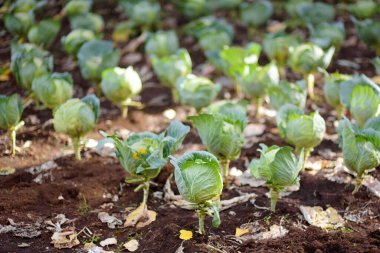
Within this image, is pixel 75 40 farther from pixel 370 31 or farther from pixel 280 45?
pixel 370 31

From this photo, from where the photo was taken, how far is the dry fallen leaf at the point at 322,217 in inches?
130

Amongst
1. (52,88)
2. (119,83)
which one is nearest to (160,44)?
(119,83)

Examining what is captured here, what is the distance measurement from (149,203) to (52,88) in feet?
4.33

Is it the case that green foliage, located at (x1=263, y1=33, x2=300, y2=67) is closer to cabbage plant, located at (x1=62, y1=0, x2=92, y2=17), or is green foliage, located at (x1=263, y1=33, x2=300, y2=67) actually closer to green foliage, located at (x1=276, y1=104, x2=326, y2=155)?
green foliage, located at (x1=276, y1=104, x2=326, y2=155)

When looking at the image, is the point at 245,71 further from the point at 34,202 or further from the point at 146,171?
the point at 34,202

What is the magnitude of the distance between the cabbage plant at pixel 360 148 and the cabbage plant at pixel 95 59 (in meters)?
2.38

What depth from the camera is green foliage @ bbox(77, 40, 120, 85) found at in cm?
499

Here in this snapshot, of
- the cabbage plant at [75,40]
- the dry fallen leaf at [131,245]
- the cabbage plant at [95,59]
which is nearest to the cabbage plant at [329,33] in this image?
the cabbage plant at [95,59]

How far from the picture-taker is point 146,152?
3.31m

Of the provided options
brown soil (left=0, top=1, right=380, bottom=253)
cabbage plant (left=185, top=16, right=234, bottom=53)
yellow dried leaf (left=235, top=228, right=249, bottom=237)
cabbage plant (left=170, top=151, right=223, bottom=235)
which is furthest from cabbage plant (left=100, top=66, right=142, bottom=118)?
yellow dried leaf (left=235, top=228, right=249, bottom=237)

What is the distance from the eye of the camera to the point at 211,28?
5977 mm

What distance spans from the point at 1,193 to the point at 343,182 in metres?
2.28

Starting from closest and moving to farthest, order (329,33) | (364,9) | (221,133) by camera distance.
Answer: (221,133) < (329,33) < (364,9)

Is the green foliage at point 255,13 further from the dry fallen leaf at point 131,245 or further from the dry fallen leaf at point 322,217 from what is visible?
the dry fallen leaf at point 131,245
